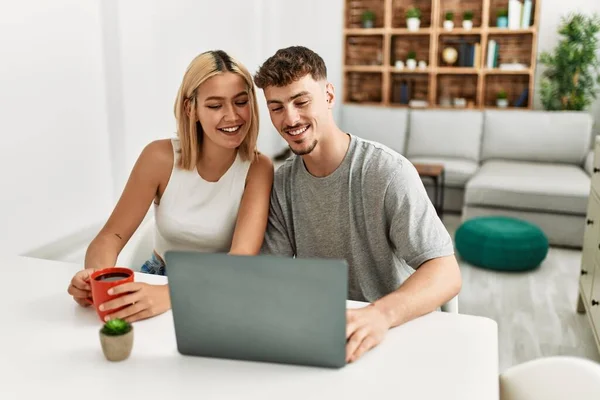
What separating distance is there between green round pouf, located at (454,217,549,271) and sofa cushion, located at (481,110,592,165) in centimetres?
128

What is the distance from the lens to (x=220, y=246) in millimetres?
1752

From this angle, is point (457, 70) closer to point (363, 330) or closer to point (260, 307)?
point (363, 330)

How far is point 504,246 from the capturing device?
3.38m

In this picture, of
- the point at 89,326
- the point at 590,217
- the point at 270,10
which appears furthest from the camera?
the point at 270,10

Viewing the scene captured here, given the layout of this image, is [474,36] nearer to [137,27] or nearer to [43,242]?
[137,27]

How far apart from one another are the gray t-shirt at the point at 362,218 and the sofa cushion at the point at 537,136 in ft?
11.3

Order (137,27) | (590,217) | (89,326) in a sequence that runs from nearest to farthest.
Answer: (89,326) < (590,217) < (137,27)

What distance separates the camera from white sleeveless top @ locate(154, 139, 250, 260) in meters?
1.72

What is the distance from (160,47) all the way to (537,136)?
9.94 feet

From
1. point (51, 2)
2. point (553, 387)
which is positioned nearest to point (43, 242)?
point (51, 2)

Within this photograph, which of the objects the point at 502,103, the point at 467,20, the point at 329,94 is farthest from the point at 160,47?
the point at 502,103

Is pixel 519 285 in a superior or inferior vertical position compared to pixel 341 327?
inferior

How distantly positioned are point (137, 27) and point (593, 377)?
280 cm

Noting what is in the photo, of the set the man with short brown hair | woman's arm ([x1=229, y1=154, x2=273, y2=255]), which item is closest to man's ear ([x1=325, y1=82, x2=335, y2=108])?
the man with short brown hair
